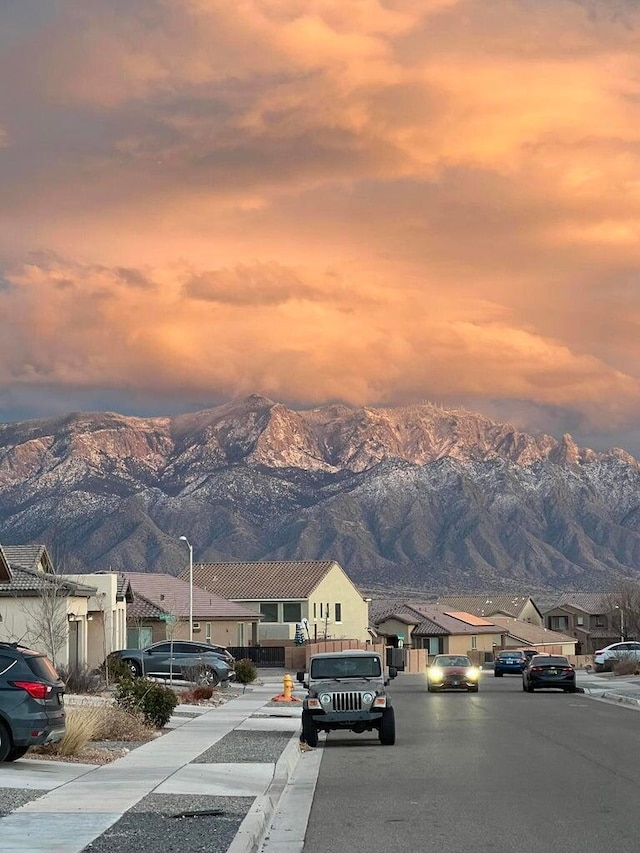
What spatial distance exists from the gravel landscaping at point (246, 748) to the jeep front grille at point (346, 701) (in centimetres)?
130

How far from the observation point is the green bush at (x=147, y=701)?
93.4 feet

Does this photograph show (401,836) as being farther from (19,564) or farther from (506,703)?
(19,564)

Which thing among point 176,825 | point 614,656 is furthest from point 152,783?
Result: point 614,656

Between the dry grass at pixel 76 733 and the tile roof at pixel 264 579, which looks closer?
the dry grass at pixel 76 733

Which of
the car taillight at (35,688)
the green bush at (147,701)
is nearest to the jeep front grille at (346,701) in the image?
the green bush at (147,701)

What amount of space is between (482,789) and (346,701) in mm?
7352

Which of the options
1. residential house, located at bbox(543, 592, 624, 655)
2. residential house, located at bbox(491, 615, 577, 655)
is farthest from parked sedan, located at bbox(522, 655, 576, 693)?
residential house, located at bbox(543, 592, 624, 655)

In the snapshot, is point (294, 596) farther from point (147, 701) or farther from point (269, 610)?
point (147, 701)

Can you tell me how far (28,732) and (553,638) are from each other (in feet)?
430

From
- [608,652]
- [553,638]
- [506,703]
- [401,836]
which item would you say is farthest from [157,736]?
[553,638]

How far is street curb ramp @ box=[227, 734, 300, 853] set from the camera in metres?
13.3

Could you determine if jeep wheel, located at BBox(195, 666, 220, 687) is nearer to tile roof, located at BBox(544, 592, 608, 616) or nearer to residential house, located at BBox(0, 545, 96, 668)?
residential house, located at BBox(0, 545, 96, 668)

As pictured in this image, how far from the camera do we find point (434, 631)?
4953 inches

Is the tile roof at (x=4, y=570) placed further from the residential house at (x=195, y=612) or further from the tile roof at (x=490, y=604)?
the tile roof at (x=490, y=604)
